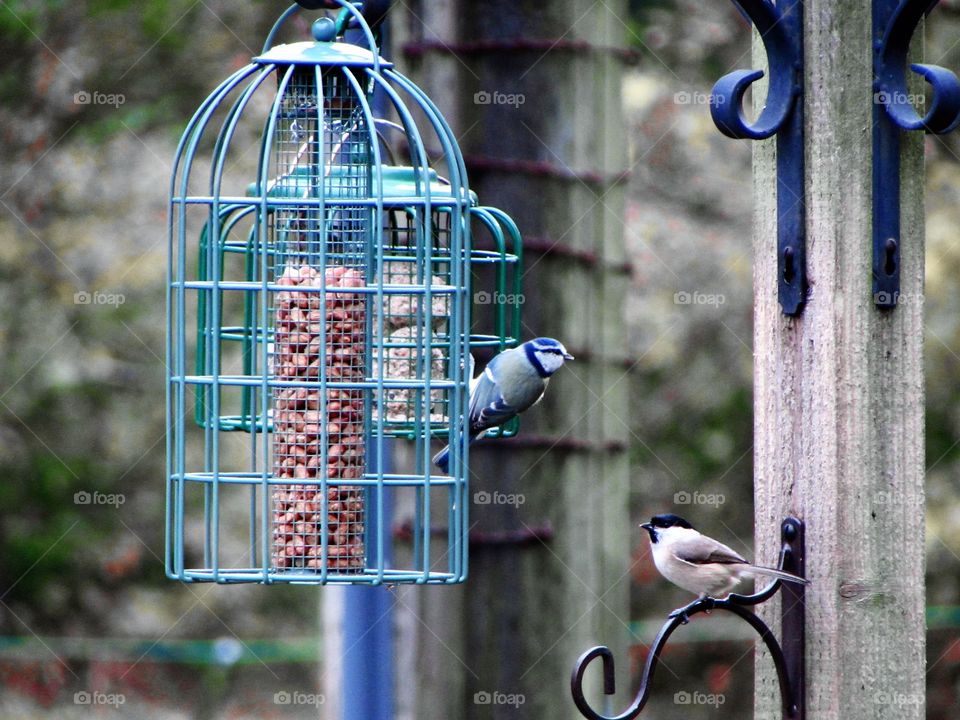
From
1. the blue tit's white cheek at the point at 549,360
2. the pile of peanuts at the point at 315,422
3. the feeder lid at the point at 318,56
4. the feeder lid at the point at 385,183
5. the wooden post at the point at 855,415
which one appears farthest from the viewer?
the blue tit's white cheek at the point at 549,360

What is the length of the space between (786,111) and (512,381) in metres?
1.48

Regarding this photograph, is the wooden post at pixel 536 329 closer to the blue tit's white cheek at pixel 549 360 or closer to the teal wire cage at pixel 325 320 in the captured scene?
the teal wire cage at pixel 325 320

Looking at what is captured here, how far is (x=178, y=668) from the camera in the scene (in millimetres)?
9773

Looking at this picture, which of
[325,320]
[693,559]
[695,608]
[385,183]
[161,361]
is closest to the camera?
[695,608]

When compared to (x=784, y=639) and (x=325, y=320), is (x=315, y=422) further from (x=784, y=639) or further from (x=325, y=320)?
(x=784, y=639)

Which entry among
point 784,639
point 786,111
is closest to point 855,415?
point 784,639

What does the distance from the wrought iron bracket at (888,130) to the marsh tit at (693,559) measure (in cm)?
128

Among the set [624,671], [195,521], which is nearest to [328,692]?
[624,671]

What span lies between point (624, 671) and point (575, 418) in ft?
3.68

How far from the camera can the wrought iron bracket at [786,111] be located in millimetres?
2916

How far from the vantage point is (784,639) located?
9.77 ft

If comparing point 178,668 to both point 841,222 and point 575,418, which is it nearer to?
point 575,418

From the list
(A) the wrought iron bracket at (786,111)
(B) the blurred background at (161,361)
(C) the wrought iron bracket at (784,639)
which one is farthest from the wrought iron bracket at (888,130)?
(B) the blurred background at (161,361)

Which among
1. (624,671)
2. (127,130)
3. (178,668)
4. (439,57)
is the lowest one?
(178,668)
